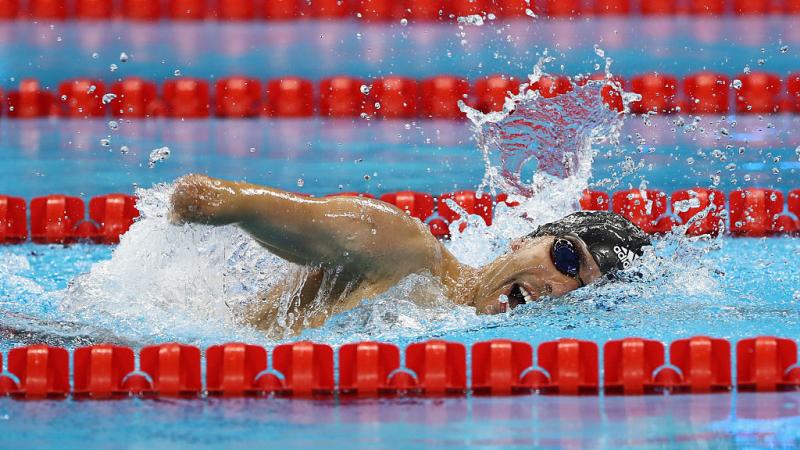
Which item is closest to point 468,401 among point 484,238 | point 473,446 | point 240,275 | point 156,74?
point 473,446

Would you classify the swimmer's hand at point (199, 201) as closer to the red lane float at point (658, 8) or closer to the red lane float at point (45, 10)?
the red lane float at point (45, 10)

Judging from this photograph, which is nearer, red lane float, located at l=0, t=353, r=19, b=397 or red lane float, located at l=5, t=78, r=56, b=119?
red lane float, located at l=0, t=353, r=19, b=397

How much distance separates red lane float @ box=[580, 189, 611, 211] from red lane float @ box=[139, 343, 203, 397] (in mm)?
2557

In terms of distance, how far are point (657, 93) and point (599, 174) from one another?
25.6 inches

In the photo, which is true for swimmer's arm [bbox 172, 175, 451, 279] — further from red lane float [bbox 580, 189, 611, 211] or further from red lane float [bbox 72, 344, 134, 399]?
red lane float [bbox 580, 189, 611, 211]

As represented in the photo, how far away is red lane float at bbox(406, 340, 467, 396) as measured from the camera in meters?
2.81

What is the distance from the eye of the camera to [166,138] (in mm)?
5746

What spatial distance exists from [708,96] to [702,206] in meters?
0.92

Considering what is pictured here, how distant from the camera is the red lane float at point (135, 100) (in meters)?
5.82

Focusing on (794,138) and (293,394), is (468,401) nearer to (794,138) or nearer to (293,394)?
(293,394)

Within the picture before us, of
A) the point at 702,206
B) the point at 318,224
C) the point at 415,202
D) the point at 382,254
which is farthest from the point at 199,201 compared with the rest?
the point at 702,206

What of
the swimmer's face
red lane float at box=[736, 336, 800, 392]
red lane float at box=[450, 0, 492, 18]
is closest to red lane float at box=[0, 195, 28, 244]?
red lane float at box=[450, 0, 492, 18]

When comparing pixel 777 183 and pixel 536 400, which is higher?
pixel 777 183

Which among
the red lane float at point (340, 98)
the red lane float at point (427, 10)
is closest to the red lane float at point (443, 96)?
the red lane float at point (340, 98)
